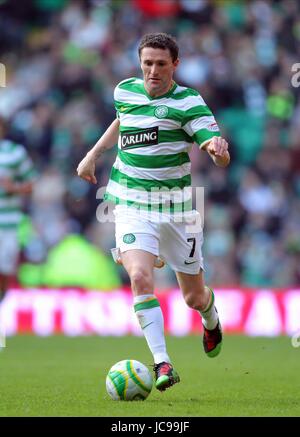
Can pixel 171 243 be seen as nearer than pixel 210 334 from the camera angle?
Yes

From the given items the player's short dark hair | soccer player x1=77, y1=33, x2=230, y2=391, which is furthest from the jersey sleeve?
the player's short dark hair

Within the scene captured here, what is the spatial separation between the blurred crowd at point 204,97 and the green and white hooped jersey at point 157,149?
852 centimetres

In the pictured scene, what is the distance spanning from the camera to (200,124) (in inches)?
283

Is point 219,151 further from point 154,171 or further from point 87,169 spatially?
point 87,169

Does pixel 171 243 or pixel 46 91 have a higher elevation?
pixel 46 91

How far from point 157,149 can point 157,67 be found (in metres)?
0.56

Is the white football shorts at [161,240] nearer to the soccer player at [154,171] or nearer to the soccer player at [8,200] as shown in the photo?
the soccer player at [154,171]

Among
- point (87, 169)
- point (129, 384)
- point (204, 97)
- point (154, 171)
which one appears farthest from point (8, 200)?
point (204, 97)

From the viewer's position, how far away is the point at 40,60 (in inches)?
764
